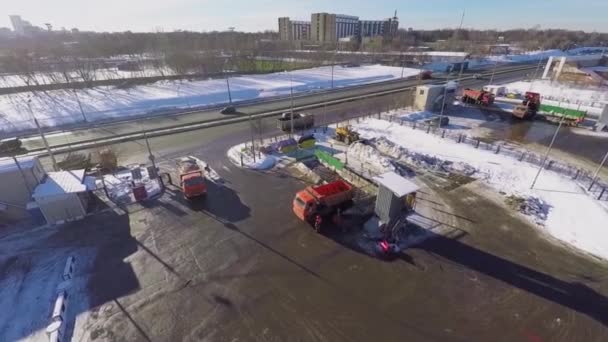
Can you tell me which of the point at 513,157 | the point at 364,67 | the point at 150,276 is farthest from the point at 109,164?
the point at 364,67

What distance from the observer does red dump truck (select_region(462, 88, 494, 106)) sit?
36.1m

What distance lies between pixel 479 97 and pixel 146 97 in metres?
48.4

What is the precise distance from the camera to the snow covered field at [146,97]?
33812mm

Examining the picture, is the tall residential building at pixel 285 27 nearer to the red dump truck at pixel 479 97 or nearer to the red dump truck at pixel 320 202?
the red dump truck at pixel 479 97

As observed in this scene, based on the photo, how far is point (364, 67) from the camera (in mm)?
74000

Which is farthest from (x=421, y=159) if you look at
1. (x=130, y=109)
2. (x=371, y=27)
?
(x=371, y=27)

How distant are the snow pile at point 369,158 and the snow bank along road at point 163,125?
14993 mm

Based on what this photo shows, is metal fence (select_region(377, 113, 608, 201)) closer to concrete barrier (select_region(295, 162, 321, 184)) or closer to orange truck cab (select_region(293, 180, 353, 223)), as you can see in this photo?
concrete barrier (select_region(295, 162, 321, 184))

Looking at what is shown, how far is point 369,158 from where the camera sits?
70.7ft

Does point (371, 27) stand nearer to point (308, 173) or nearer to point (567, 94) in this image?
point (567, 94)

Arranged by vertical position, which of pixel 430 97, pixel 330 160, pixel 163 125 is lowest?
pixel 163 125

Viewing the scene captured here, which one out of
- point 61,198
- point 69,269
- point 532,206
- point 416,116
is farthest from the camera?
point 416,116

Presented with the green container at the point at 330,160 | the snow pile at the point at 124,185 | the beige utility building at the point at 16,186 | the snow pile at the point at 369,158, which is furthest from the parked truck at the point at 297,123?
the beige utility building at the point at 16,186

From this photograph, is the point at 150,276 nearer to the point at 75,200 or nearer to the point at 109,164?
the point at 75,200
